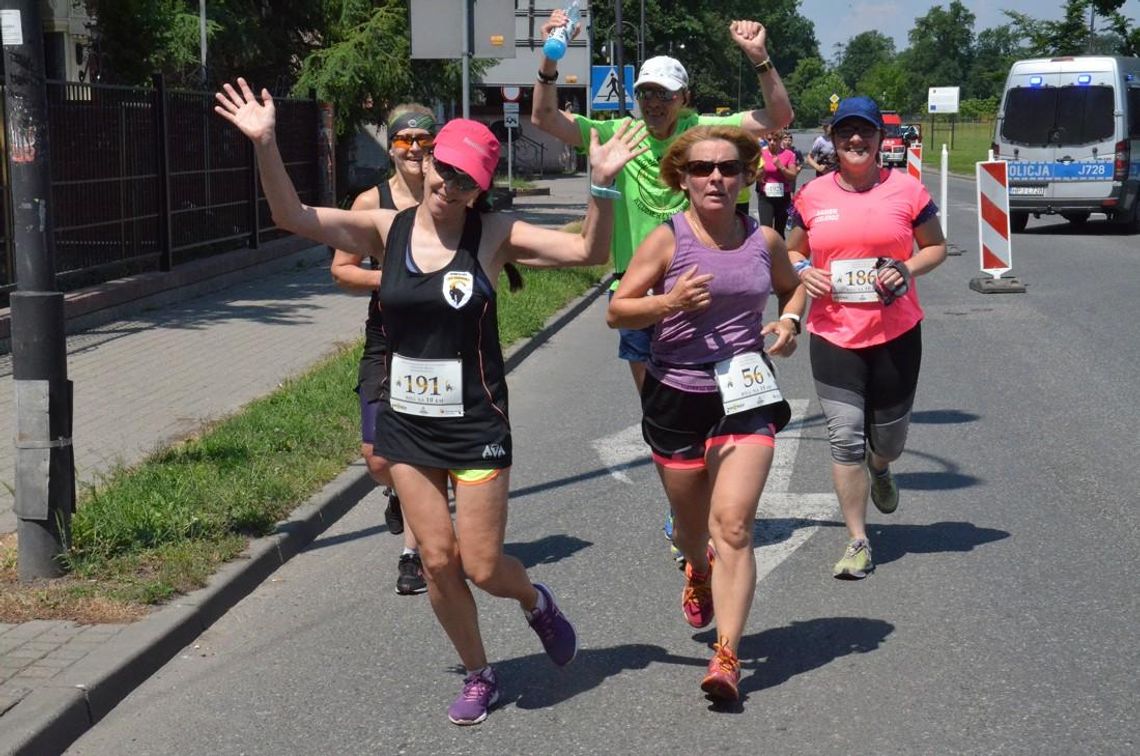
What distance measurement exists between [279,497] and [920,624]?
3005mm

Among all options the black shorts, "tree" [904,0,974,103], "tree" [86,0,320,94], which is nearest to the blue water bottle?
the black shorts

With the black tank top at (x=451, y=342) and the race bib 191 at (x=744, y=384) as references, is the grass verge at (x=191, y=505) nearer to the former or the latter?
the black tank top at (x=451, y=342)

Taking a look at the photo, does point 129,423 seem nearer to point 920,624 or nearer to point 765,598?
point 765,598

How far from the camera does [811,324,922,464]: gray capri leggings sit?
6359 mm

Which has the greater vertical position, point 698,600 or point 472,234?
point 472,234

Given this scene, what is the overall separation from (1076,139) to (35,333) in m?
23.0

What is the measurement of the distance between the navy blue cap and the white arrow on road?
4.85ft

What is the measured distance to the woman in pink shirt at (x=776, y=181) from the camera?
17.4 meters

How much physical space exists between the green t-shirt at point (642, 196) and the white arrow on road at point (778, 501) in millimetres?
1140

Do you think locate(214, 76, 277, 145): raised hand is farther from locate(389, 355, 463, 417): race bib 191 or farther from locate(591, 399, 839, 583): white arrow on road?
locate(591, 399, 839, 583): white arrow on road

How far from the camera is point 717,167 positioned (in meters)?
4.95

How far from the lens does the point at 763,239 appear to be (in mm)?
5156

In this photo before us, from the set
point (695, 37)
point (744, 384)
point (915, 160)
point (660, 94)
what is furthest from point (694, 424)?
point (695, 37)

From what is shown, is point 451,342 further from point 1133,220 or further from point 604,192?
point 1133,220
